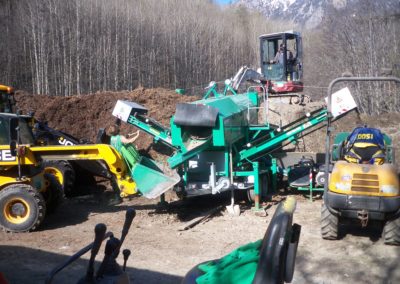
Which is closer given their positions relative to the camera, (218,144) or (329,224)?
(329,224)

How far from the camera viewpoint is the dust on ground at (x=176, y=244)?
5.79m

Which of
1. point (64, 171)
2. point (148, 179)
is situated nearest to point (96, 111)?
point (64, 171)

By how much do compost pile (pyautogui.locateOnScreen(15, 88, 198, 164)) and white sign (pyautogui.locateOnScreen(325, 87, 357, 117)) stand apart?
6.27 m

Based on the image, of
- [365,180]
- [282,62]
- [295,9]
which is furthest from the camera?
[295,9]

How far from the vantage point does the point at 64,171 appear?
10047 mm

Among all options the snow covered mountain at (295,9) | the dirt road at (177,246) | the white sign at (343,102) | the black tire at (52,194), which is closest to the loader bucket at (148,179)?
the dirt road at (177,246)

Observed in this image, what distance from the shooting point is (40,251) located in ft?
22.0

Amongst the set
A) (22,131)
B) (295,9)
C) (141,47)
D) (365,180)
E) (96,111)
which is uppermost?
(295,9)

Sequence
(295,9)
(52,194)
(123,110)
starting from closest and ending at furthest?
(52,194) < (123,110) < (295,9)

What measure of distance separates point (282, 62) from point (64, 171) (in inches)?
432

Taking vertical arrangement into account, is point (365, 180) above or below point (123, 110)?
below

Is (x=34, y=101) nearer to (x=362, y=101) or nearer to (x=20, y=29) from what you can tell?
(x=20, y=29)

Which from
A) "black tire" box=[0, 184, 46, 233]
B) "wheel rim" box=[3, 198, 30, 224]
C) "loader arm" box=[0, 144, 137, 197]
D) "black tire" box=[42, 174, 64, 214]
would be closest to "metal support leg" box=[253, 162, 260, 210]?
"loader arm" box=[0, 144, 137, 197]

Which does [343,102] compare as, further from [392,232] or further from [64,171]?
[64,171]
